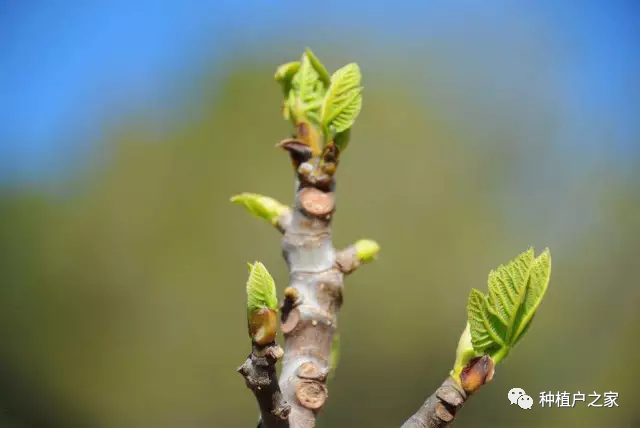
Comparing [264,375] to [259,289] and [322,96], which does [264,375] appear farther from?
[322,96]

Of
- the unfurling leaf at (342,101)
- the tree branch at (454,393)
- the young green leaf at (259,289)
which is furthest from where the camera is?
the unfurling leaf at (342,101)

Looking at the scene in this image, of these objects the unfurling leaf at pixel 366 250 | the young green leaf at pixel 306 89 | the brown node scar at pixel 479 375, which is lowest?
the brown node scar at pixel 479 375

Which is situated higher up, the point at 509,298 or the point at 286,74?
the point at 286,74

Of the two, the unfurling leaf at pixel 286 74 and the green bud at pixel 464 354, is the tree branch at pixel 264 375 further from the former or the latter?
the unfurling leaf at pixel 286 74

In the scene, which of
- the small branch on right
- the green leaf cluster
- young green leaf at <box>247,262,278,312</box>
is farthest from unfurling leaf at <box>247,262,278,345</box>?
Result: the green leaf cluster

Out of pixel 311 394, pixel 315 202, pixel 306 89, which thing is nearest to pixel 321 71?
pixel 306 89

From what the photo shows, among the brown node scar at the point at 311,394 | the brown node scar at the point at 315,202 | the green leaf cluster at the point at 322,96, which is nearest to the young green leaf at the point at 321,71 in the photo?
the green leaf cluster at the point at 322,96

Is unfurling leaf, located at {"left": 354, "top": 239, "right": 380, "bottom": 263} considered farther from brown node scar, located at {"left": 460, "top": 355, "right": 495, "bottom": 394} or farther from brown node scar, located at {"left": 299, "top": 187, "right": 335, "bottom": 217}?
brown node scar, located at {"left": 460, "top": 355, "right": 495, "bottom": 394}

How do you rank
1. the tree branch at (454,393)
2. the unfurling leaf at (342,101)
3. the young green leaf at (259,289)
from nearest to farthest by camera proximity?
1. the young green leaf at (259,289)
2. the tree branch at (454,393)
3. the unfurling leaf at (342,101)
